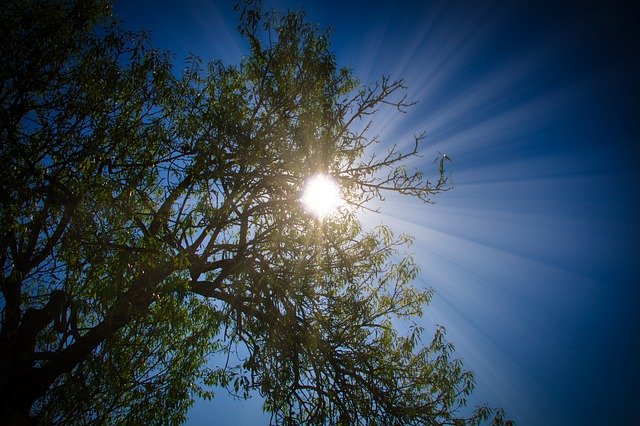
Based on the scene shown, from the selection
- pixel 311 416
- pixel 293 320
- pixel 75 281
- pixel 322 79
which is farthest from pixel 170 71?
pixel 311 416

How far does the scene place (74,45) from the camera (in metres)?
5.82

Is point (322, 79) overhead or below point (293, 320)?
overhead

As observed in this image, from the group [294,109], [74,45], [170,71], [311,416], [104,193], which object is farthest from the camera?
[294,109]

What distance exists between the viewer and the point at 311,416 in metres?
5.46

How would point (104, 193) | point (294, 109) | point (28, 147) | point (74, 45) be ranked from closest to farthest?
point (104, 193) < point (28, 147) < point (74, 45) < point (294, 109)

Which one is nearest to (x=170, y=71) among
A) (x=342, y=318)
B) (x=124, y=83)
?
(x=124, y=83)

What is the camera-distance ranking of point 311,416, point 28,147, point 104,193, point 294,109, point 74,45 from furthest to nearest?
1. point 294,109
2. point 74,45
3. point 311,416
4. point 28,147
5. point 104,193

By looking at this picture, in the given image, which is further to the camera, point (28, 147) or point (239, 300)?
point (239, 300)

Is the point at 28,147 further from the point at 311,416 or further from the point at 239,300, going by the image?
the point at 311,416

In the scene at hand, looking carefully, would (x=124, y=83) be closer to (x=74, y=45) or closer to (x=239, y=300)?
(x=74, y=45)

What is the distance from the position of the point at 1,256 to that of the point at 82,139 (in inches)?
89.7

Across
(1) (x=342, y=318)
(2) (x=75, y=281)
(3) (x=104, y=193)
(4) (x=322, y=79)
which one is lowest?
(1) (x=342, y=318)

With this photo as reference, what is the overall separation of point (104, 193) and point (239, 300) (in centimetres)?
300

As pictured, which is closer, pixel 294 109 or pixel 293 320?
pixel 293 320
